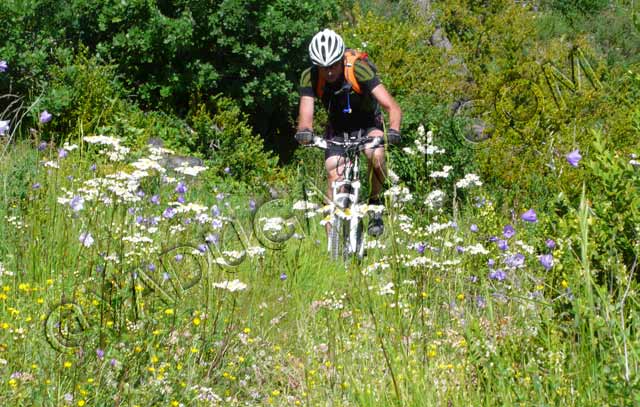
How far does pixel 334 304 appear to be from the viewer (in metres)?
4.55

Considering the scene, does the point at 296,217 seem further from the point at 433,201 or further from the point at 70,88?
the point at 70,88

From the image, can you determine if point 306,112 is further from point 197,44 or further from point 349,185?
point 197,44

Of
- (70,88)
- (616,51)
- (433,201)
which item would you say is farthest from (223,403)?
(616,51)

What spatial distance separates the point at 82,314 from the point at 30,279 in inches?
39.3

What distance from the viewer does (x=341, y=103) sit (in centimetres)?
702

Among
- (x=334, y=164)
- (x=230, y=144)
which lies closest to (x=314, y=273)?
(x=334, y=164)

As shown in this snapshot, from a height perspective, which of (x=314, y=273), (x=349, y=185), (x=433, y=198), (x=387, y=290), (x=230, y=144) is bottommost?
(x=387, y=290)

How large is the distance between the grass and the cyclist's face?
159cm

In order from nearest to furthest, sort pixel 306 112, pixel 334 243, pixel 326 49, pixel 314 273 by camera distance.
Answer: pixel 314 273 < pixel 334 243 < pixel 326 49 < pixel 306 112

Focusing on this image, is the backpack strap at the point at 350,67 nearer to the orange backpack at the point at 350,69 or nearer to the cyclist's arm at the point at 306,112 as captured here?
the orange backpack at the point at 350,69

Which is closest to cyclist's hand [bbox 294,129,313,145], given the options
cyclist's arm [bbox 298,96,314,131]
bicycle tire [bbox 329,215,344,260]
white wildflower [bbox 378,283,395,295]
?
cyclist's arm [bbox 298,96,314,131]

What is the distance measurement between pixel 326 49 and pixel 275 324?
98.3 inches

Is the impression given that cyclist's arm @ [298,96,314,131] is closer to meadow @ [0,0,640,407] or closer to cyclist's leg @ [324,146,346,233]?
cyclist's leg @ [324,146,346,233]

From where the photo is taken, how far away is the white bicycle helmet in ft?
21.3
